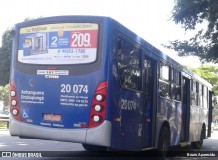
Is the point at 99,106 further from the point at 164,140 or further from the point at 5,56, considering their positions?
the point at 5,56

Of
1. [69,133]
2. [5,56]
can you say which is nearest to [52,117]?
[69,133]

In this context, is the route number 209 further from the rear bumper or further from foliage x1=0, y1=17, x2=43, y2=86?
foliage x1=0, y1=17, x2=43, y2=86

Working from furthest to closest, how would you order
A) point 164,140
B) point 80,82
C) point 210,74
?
point 210,74
point 164,140
point 80,82

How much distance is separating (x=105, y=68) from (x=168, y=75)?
3994 mm

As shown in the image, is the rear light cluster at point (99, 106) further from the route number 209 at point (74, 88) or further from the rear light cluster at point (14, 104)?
the rear light cluster at point (14, 104)

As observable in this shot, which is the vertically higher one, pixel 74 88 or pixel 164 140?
pixel 74 88

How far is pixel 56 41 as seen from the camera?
315 inches

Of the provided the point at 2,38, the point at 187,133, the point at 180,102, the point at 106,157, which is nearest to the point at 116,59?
the point at 106,157

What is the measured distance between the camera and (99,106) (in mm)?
7406

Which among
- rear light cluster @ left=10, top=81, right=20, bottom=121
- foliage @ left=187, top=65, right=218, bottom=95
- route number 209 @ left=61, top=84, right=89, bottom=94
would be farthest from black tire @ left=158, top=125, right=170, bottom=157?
foliage @ left=187, top=65, right=218, bottom=95

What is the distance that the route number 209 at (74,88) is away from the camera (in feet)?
24.9

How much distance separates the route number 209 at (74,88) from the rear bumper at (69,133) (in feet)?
2.50

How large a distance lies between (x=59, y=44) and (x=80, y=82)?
37.2 inches

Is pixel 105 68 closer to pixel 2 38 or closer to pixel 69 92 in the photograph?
pixel 69 92
